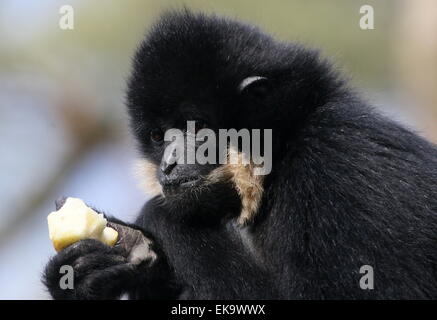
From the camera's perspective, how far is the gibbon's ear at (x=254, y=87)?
301 inches

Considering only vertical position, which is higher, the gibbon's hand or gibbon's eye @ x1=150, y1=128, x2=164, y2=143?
gibbon's eye @ x1=150, y1=128, x2=164, y2=143

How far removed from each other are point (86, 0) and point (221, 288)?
635 inches

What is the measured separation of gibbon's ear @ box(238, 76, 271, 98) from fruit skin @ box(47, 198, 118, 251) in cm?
185

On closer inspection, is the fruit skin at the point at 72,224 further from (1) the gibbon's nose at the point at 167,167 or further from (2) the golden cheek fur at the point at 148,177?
(2) the golden cheek fur at the point at 148,177

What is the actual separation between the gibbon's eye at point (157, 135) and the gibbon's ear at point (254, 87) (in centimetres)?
91

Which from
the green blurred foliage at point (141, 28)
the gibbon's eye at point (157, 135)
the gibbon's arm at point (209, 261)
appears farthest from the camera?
the green blurred foliage at point (141, 28)

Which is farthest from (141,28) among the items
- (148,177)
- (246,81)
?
(246,81)

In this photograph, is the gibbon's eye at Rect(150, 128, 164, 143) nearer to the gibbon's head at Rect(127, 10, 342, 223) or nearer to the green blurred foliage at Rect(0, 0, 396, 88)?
the gibbon's head at Rect(127, 10, 342, 223)

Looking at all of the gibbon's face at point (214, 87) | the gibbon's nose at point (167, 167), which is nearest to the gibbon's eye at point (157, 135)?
the gibbon's face at point (214, 87)

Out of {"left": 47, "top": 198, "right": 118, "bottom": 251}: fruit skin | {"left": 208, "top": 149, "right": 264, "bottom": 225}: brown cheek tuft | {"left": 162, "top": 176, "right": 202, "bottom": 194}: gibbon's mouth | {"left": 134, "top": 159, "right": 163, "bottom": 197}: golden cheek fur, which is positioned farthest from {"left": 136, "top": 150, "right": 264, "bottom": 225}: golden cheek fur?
{"left": 47, "top": 198, "right": 118, "bottom": 251}: fruit skin

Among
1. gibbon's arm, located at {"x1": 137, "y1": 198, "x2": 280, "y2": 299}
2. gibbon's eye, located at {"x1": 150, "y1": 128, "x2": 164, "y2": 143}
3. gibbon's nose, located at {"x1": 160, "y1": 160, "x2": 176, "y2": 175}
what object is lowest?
gibbon's arm, located at {"x1": 137, "y1": 198, "x2": 280, "y2": 299}

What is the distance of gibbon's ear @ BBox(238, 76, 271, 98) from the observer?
→ 25.1ft

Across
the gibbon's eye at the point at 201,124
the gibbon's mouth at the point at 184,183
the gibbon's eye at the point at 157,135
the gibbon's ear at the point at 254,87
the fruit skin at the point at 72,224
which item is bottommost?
the fruit skin at the point at 72,224
